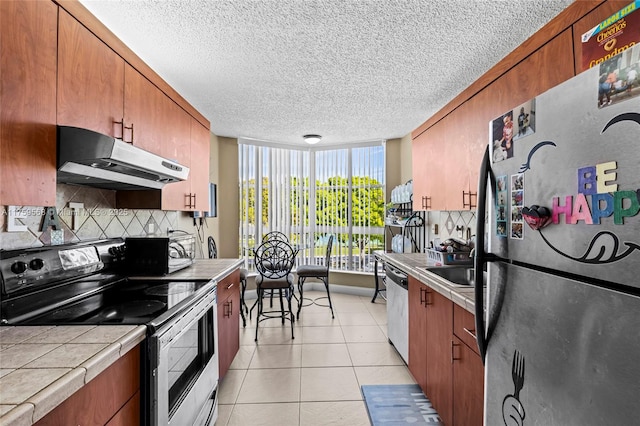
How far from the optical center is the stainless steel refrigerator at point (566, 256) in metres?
0.65

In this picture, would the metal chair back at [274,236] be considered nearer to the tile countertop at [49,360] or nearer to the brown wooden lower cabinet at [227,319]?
the brown wooden lower cabinet at [227,319]

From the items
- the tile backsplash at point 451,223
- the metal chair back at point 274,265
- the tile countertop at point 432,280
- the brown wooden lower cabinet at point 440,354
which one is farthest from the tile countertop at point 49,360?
the tile backsplash at point 451,223

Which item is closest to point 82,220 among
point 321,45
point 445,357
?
point 321,45

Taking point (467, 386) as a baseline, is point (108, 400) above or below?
above

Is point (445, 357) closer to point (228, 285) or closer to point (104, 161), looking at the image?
point (228, 285)

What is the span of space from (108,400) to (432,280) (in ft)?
5.52

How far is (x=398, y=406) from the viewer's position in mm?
2150

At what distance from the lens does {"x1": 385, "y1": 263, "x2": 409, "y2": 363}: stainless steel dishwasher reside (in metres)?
2.56

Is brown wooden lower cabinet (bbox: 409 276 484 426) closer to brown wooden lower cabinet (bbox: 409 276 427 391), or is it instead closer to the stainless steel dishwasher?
brown wooden lower cabinet (bbox: 409 276 427 391)

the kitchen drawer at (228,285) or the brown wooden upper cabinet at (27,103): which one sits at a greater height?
the brown wooden upper cabinet at (27,103)

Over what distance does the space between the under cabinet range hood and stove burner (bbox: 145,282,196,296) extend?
2.18 feet

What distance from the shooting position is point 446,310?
1814 mm

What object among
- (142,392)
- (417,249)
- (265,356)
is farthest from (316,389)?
(417,249)

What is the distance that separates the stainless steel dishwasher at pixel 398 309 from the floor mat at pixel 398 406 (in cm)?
29
